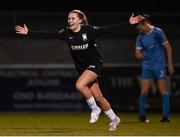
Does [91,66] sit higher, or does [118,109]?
[91,66]

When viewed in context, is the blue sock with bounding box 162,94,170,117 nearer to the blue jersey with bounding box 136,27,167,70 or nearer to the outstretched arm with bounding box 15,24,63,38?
the blue jersey with bounding box 136,27,167,70

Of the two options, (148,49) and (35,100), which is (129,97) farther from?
(148,49)

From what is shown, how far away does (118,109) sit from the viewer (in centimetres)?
1716

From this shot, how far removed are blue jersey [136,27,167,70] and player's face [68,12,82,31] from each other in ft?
8.98

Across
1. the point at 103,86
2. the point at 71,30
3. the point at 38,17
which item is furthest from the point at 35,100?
the point at 71,30

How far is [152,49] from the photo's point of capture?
Answer: 43.9ft

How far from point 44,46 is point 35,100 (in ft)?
9.07

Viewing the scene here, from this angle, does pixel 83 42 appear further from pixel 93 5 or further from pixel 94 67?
pixel 93 5

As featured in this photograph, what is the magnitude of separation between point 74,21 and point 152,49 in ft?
10.1

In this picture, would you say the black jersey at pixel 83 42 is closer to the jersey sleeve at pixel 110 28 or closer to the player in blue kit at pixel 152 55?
the jersey sleeve at pixel 110 28

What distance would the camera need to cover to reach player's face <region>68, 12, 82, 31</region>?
34.9 ft

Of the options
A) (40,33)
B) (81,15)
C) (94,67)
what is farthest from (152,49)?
(40,33)

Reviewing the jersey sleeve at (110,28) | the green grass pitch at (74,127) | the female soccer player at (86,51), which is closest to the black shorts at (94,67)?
the female soccer player at (86,51)

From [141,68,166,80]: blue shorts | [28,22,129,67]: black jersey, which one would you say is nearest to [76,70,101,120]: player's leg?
[28,22,129,67]: black jersey
